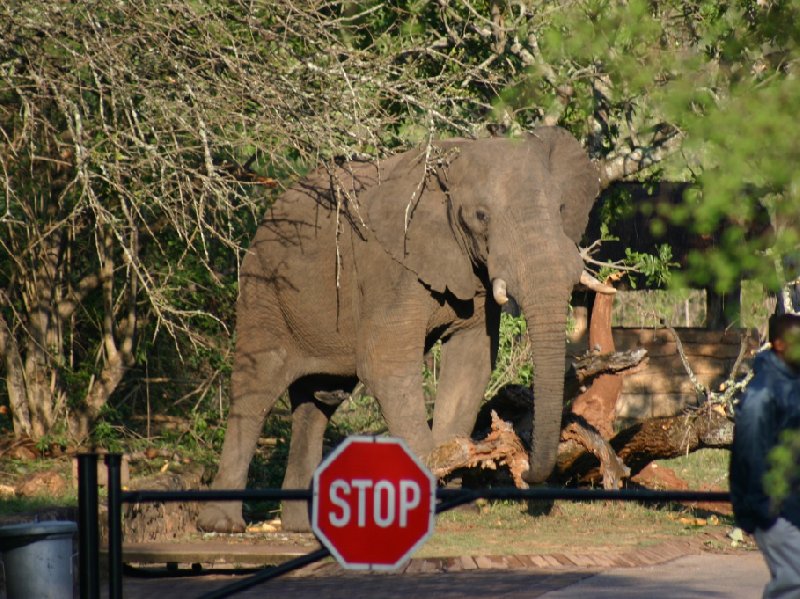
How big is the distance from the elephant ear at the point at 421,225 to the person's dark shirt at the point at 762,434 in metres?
6.22

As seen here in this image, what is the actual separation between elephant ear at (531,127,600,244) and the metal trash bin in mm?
5636

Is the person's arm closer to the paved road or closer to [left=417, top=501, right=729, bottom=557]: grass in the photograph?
the paved road

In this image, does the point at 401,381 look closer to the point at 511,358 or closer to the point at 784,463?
the point at 511,358

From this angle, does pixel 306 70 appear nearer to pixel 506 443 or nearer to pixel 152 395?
pixel 506 443

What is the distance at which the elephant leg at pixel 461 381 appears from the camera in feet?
43.1

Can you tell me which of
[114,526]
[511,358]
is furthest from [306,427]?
[114,526]

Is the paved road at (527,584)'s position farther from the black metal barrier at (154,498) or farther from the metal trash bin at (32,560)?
the black metal barrier at (154,498)

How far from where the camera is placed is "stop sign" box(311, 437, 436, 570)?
6.20m

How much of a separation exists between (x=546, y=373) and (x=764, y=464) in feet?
17.6

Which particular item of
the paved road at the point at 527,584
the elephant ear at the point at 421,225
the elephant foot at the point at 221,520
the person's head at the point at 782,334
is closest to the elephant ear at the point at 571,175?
the elephant ear at the point at 421,225

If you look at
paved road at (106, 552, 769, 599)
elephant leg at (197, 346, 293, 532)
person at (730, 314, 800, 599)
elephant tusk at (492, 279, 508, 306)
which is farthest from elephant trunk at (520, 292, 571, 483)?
person at (730, 314, 800, 599)

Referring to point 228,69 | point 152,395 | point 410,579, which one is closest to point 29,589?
point 410,579

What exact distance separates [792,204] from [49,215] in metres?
10.6

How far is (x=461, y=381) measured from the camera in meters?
13.2
